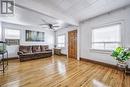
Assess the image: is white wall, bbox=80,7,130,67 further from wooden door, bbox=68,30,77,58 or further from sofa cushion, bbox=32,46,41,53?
sofa cushion, bbox=32,46,41,53

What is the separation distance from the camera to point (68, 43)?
705 centimetres

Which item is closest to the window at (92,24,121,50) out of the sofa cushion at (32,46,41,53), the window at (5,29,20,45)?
the sofa cushion at (32,46,41,53)

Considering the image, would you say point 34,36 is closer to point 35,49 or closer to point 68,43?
point 35,49

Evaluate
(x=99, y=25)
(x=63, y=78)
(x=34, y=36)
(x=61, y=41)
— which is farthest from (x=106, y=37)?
(x=34, y=36)

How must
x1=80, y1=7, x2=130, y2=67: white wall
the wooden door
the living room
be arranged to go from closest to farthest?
the living room
x1=80, y1=7, x2=130, y2=67: white wall
the wooden door

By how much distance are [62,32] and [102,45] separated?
4167 mm

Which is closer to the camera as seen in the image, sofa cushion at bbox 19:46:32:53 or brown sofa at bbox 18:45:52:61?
brown sofa at bbox 18:45:52:61

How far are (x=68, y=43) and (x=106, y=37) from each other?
3320 millimetres

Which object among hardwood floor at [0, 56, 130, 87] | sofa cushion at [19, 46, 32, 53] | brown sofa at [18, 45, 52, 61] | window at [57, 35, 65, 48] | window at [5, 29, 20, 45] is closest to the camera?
hardwood floor at [0, 56, 130, 87]

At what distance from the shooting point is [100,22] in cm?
442

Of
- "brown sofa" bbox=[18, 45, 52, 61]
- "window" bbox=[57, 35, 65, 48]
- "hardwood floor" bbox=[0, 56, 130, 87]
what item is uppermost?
"window" bbox=[57, 35, 65, 48]

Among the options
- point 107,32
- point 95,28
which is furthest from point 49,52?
point 107,32

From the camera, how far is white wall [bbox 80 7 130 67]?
3384 millimetres

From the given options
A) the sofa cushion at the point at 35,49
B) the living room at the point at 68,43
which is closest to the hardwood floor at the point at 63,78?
the living room at the point at 68,43
